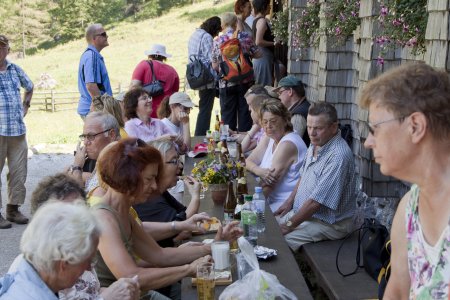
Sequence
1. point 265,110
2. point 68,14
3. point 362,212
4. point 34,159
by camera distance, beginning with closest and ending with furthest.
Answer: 1. point 265,110
2. point 362,212
3. point 34,159
4. point 68,14

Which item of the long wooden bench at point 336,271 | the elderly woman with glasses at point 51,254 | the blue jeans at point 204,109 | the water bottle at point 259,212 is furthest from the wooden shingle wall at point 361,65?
the elderly woman with glasses at point 51,254

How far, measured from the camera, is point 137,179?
309 centimetres

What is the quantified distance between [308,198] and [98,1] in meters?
37.3

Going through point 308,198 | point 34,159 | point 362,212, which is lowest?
point 34,159

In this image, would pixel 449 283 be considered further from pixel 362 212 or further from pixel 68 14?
pixel 68 14

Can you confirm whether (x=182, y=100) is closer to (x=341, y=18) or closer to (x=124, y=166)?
(x=341, y=18)

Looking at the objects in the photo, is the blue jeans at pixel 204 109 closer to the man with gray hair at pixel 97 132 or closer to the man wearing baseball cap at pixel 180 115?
the man wearing baseball cap at pixel 180 115

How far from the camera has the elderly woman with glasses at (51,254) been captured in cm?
219

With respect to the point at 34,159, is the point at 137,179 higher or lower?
higher

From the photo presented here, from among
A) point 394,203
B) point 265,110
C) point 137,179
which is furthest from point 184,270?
point 394,203

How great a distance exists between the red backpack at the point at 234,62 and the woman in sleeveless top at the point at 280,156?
3365mm

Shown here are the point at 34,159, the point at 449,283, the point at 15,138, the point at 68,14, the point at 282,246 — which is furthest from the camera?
the point at 68,14

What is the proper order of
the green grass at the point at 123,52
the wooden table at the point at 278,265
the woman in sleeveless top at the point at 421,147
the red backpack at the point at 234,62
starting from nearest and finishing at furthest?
the woman in sleeveless top at the point at 421,147, the wooden table at the point at 278,265, the red backpack at the point at 234,62, the green grass at the point at 123,52

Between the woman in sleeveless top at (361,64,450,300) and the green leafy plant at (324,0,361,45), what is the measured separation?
424cm
